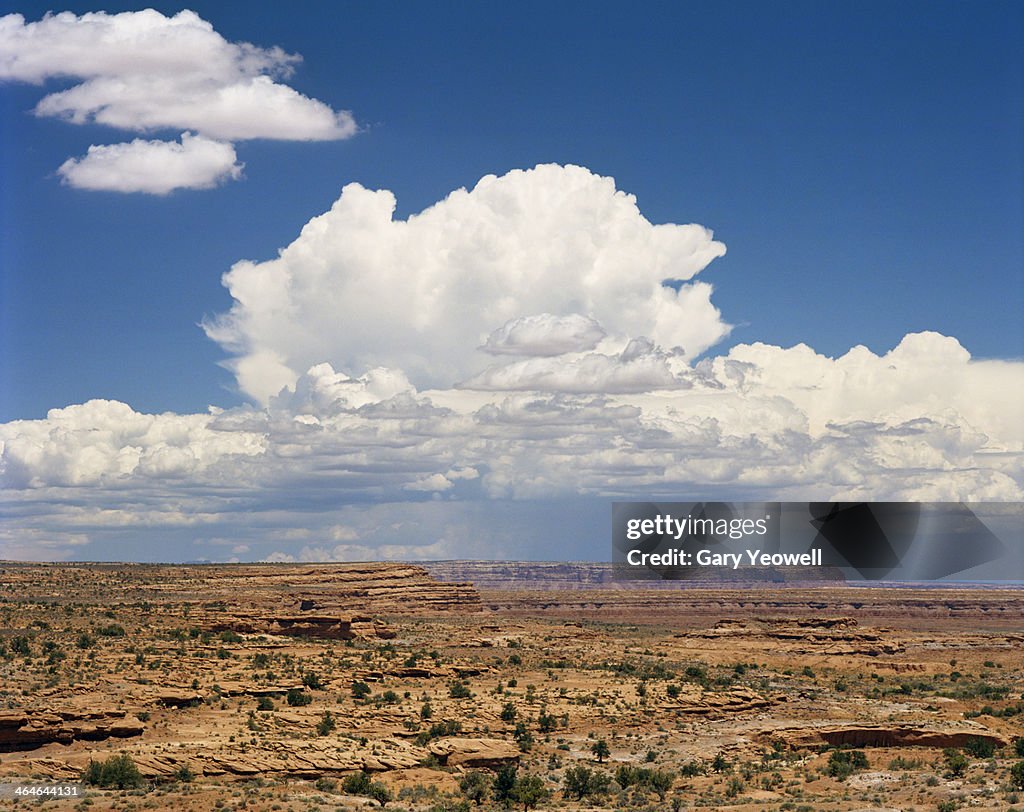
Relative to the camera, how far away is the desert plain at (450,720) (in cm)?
4872

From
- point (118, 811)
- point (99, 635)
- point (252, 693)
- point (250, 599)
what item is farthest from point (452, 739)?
point (250, 599)

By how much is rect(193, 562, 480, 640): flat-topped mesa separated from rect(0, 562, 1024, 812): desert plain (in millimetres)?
489

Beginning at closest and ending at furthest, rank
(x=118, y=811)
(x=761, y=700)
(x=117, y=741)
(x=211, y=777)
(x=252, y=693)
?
(x=118, y=811) → (x=211, y=777) → (x=117, y=741) → (x=252, y=693) → (x=761, y=700)

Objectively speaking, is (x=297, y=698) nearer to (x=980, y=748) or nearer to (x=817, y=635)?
(x=980, y=748)

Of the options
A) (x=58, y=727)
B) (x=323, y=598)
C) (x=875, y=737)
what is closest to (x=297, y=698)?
(x=58, y=727)

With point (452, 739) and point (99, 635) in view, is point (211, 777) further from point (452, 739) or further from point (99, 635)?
point (99, 635)

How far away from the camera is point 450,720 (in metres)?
59.9

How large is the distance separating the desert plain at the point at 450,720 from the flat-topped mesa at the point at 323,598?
1.61 ft

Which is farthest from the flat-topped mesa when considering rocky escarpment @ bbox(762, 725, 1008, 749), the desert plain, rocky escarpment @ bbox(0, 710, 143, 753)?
rocky escarpment @ bbox(762, 725, 1008, 749)

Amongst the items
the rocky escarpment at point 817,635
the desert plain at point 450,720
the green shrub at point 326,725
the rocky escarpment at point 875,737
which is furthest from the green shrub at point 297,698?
the rocky escarpment at point 817,635

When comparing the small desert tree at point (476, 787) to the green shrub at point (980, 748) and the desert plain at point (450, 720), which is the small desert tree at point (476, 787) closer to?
the desert plain at point (450, 720)

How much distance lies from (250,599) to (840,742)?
208ft

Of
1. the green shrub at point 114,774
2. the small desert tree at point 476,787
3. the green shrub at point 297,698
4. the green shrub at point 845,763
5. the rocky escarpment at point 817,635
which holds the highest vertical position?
the green shrub at point 297,698

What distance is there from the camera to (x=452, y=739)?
56.3 meters
